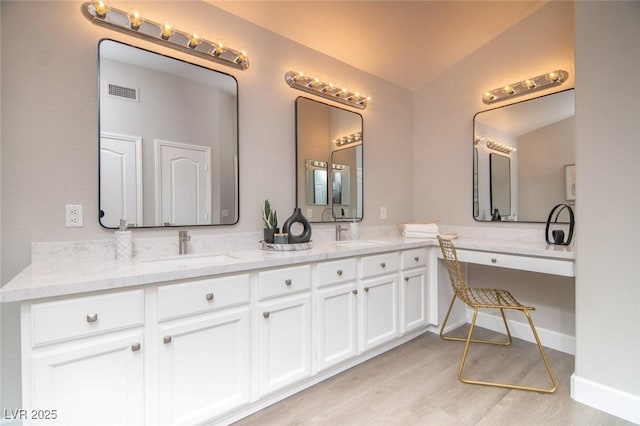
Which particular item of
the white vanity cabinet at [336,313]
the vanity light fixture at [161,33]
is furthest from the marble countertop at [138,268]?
the vanity light fixture at [161,33]

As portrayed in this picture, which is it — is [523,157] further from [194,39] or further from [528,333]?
[194,39]

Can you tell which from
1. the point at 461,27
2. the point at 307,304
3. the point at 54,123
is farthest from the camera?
the point at 461,27

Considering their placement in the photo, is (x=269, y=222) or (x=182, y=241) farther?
(x=269, y=222)

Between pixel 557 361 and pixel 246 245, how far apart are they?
8.10 ft

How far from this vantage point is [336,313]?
6.50 ft

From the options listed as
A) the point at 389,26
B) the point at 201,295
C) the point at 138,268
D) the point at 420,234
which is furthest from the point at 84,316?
the point at 389,26

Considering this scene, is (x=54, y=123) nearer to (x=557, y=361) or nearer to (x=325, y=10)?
(x=325, y=10)

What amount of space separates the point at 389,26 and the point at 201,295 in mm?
2449

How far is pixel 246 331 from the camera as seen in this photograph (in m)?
1.58

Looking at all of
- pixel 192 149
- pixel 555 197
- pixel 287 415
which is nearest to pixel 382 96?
pixel 555 197

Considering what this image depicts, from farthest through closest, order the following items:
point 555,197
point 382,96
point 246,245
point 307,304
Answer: point 382,96 < point 555,197 < point 246,245 < point 307,304

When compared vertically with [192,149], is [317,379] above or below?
below

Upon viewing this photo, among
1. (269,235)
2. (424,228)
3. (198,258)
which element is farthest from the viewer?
(424,228)

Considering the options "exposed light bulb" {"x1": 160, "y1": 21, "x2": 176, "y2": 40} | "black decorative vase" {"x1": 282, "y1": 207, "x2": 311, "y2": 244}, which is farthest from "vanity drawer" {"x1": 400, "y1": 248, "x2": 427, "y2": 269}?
"exposed light bulb" {"x1": 160, "y1": 21, "x2": 176, "y2": 40}
